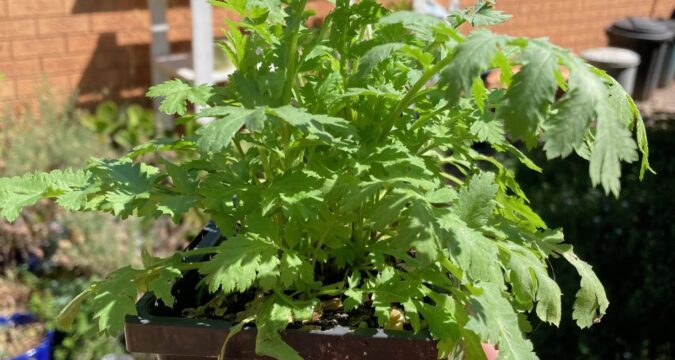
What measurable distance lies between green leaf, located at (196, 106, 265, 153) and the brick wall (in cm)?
284

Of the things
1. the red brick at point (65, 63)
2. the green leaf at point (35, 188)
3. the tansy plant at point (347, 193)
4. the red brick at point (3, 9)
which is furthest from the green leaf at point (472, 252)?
the red brick at point (65, 63)

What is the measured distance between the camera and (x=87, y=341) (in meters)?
2.51

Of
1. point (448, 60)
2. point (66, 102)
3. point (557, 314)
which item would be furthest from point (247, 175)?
point (66, 102)

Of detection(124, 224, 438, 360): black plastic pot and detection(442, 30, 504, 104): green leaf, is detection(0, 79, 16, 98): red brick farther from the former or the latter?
detection(442, 30, 504, 104): green leaf

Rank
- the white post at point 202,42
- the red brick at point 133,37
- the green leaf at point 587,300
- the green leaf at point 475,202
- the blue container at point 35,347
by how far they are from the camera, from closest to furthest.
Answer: the green leaf at point 475,202 → the green leaf at point 587,300 → the blue container at point 35,347 → the white post at point 202,42 → the red brick at point 133,37

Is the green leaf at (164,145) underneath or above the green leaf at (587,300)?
above

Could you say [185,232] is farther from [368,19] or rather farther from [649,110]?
[649,110]

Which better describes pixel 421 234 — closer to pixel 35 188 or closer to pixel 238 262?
pixel 238 262

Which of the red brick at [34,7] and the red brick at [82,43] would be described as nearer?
the red brick at [34,7]

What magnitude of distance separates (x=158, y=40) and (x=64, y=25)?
0.49 meters

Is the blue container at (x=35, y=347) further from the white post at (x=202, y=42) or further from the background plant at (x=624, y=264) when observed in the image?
the background plant at (x=624, y=264)

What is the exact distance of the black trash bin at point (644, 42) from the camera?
6.75 metres

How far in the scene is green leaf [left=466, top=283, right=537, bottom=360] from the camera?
86 cm

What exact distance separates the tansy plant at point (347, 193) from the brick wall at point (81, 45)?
A: 266cm
